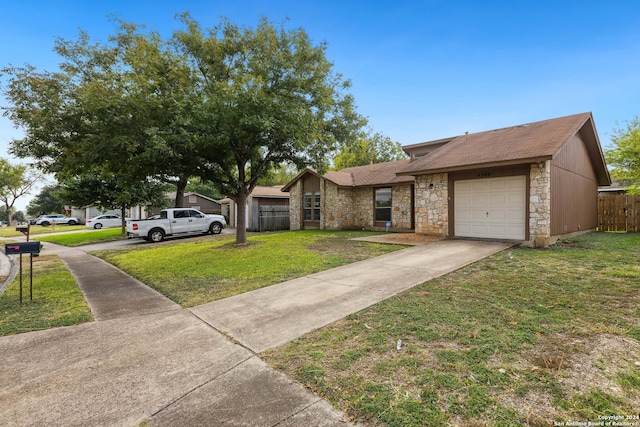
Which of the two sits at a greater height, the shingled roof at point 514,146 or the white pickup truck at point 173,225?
the shingled roof at point 514,146

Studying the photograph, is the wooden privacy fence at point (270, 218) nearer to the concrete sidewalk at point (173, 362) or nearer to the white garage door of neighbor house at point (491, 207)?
the white garage door of neighbor house at point (491, 207)

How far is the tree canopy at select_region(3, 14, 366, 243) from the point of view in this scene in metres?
8.45

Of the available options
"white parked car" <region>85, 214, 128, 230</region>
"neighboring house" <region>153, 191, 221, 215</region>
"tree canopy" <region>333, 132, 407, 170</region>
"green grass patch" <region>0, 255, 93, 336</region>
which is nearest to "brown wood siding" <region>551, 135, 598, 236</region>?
"green grass patch" <region>0, 255, 93, 336</region>

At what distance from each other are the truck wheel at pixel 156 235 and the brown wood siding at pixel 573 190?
57.4 ft

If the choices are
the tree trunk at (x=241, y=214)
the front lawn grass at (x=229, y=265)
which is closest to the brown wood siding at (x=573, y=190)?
the front lawn grass at (x=229, y=265)

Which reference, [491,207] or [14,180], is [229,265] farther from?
[14,180]

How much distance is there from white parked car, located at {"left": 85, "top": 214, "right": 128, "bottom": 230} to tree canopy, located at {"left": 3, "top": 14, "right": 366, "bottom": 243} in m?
20.7

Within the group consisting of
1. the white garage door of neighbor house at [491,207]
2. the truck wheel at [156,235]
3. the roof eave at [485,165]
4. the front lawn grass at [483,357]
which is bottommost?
the front lawn grass at [483,357]

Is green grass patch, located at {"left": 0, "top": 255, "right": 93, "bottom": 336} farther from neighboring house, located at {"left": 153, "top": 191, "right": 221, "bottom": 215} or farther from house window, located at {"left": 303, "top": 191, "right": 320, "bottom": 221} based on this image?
neighboring house, located at {"left": 153, "top": 191, "right": 221, "bottom": 215}

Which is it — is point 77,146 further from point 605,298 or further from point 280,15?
point 605,298

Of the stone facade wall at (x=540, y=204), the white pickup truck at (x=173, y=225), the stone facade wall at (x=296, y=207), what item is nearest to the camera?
the stone facade wall at (x=540, y=204)

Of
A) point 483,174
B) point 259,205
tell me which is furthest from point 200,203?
point 483,174

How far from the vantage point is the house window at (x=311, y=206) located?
18316 mm

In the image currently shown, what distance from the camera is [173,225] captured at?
16516mm
